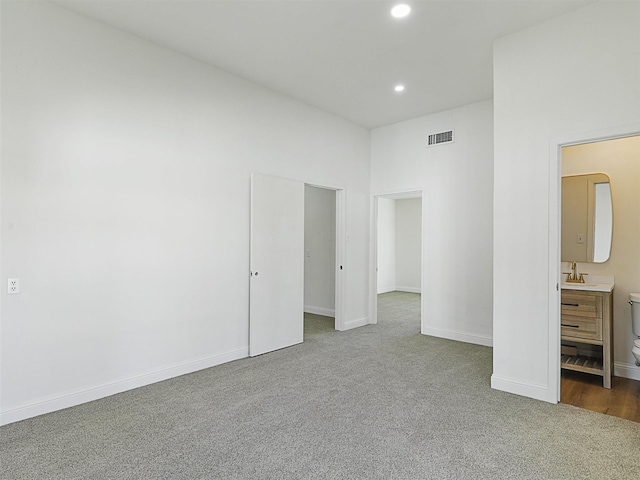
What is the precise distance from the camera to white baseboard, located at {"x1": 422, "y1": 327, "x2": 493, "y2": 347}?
486 cm

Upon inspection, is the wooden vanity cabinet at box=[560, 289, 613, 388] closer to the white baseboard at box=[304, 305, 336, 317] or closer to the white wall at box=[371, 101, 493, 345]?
the white wall at box=[371, 101, 493, 345]

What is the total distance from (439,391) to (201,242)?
8.83ft

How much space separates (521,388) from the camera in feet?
10.7

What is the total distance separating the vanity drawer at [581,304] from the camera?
349 centimetres

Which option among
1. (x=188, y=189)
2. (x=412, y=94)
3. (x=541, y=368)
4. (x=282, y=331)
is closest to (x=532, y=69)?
(x=412, y=94)

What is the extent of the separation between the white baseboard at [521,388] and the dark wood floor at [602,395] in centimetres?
18

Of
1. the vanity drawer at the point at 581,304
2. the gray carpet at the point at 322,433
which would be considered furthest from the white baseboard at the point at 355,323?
the vanity drawer at the point at 581,304

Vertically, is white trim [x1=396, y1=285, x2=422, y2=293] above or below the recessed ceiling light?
below

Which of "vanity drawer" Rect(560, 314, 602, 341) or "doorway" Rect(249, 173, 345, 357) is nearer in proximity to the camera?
"vanity drawer" Rect(560, 314, 602, 341)

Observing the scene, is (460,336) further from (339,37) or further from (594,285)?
(339,37)

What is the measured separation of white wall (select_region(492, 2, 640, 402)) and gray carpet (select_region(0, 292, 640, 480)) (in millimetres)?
473

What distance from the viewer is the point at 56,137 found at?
2969mm

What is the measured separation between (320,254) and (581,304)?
414 centimetres

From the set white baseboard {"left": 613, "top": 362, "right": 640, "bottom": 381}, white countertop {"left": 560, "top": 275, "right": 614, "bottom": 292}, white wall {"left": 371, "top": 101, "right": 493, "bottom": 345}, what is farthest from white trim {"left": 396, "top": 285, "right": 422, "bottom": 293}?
white baseboard {"left": 613, "top": 362, "right": 640, "bottom": 381}
